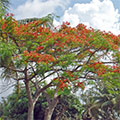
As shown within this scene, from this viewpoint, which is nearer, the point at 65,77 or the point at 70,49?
the point at 65,77

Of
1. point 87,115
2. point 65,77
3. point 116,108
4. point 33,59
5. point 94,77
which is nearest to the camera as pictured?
point 33,59

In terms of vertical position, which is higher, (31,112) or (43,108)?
(43,108)

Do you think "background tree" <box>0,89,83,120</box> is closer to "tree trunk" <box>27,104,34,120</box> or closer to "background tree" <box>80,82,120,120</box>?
"background tree" <box>80,82,120,120</box>

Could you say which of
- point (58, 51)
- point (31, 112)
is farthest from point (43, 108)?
point (58, 51)

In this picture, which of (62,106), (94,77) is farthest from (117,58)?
(62,106)

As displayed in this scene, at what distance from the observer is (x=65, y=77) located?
711cm

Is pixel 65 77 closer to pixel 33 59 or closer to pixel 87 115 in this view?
pixel 33 59

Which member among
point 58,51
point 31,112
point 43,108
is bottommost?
point 31,112

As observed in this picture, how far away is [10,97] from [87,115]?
6407mm

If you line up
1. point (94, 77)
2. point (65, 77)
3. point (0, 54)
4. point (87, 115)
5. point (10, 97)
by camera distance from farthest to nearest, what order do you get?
1. point (87, 115)
2. point (10, 97)
3. point (94, 77)
4. point (65, 77)
5. point (0, 54)

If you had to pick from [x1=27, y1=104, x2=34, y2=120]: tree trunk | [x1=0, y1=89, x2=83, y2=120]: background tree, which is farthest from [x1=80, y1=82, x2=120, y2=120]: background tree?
[x1=27, y1=104, x2=34, y2=120]: tree trunk

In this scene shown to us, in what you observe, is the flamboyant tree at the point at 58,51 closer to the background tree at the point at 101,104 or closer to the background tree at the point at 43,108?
the background tree at the point at 43,108

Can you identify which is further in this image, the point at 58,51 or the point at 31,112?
the point at 31,112

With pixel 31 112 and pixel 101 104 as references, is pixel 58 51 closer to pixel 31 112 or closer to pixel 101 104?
pixel 31 112
